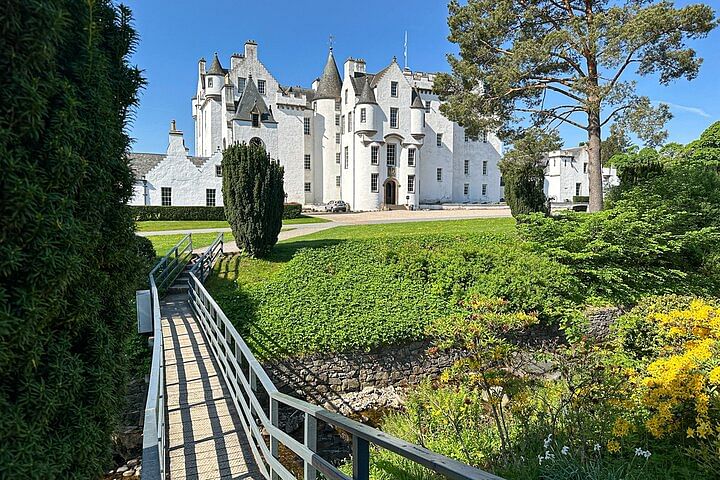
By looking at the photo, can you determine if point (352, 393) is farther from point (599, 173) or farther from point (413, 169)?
point (413, 169)

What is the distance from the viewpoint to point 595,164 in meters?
17.1

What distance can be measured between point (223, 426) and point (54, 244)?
384 centimetres

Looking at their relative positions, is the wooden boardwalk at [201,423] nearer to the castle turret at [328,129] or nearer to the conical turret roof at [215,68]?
the castle turret at [328,129]

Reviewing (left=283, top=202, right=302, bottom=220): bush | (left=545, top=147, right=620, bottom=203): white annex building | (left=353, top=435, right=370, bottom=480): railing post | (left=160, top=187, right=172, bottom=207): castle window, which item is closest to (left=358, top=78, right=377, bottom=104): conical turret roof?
(left=283, top=202, right=302, bottom=220): bush

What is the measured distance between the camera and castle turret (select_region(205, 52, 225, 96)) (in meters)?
42.1

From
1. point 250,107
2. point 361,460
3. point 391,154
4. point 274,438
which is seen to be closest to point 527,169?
point 274,438

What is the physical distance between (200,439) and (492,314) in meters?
4.09

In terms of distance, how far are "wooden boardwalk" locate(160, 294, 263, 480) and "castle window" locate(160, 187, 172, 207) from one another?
2494 cm

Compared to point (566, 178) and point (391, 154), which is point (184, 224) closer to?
point (391, 154)

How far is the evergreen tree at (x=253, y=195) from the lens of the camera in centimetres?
1373

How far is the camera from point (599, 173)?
1708 centimetres

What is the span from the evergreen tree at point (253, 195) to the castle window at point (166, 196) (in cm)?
1855

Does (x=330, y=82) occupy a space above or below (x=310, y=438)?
above

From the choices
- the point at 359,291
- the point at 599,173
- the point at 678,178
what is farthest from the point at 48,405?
the point at 599,173
